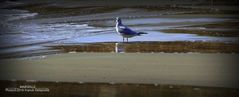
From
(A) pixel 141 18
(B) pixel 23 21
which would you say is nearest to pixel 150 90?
(A) pixel 141 18

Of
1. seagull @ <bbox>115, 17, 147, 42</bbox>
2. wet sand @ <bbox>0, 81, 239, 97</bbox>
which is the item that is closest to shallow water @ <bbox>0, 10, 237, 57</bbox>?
seagull @ <bbox>115, 17, 147, 42</bbox>

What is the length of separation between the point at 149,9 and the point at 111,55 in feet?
1.28

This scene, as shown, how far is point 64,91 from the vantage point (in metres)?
2.98

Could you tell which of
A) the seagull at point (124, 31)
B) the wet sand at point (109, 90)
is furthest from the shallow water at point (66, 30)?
the wet sand at point (109, 90)

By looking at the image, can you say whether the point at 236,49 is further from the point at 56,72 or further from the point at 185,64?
the point at 56,72

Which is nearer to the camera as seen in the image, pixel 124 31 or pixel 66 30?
pixel 124 31

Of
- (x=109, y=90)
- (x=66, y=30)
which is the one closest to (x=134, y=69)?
(x=109, y=90)

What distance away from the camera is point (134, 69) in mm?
2926

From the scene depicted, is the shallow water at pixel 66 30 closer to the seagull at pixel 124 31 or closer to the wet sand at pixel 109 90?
the seagull at pixel 124 31

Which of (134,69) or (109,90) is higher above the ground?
(134,69)

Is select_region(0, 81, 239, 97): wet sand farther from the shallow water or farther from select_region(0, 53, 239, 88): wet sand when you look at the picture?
the shallow water

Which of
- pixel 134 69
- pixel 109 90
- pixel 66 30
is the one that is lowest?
pixel 109 90

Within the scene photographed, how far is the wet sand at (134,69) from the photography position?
9.50 feet

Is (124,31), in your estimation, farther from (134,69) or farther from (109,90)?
(109,90)
